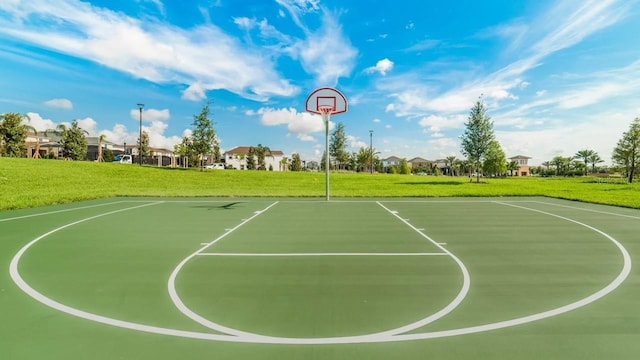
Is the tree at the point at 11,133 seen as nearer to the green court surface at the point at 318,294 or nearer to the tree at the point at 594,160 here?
the green court surface at the point at 318,294

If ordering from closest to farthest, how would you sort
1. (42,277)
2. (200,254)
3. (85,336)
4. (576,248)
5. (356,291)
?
(85,336), (356,291), (42,277), (200,254), (576,248)

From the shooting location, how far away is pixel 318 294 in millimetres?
3635

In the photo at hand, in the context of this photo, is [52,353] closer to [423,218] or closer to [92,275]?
[92,275]

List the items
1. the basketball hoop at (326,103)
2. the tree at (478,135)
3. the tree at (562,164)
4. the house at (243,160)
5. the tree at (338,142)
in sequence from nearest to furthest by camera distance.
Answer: the basketball hoop at (326,103)
the tree at (478,135)
the tree at (338,142)
the tree at (562,164)
the house at (243,160)

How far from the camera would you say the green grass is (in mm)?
14791

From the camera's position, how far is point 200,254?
5.30 metres

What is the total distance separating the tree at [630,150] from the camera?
3180 centimetres

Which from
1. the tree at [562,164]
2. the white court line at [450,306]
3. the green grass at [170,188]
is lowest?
the white court line at [450,306]

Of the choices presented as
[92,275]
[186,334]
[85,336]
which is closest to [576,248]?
[186,334]

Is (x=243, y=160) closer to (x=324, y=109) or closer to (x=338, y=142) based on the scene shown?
(x=338, y=142)

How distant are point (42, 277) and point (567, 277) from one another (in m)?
7.09

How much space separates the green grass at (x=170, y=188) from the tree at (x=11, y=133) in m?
10.6

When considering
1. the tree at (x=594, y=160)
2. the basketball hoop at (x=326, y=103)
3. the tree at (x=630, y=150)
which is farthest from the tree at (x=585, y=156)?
the basketball hoop at (x=326, y=103)

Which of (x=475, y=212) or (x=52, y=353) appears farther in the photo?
(x=475, y=212)
